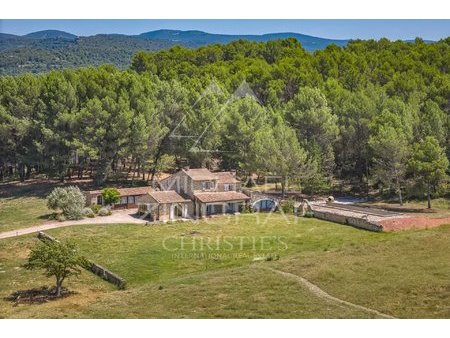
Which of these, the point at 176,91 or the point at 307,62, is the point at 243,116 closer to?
the point at 176,91

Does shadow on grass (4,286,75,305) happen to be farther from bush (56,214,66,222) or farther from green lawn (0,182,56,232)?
bush (56,214,66,222)

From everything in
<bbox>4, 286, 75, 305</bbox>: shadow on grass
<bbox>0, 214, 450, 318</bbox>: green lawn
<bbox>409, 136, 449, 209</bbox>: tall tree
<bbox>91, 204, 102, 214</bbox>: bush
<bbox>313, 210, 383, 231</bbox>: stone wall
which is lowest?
<bbox>4, 286, 75, 305</bbox>: shadow on grass

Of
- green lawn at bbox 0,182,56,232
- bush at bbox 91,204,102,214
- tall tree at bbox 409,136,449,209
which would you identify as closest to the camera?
green lawn at bbox 0,182,56,232

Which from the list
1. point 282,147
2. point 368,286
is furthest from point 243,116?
point 368,286

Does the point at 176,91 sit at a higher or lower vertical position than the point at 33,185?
higher

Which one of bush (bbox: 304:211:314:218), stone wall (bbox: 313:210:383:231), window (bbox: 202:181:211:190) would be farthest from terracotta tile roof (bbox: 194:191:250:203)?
stone wall (bbox: 313:210:383:231)

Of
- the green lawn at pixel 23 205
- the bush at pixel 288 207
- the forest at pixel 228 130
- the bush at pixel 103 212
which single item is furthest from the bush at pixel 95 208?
the bush at pixel 288 207

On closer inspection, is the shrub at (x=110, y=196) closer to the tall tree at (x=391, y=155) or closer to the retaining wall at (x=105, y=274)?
the retaining wall at (x=105, y=274)
